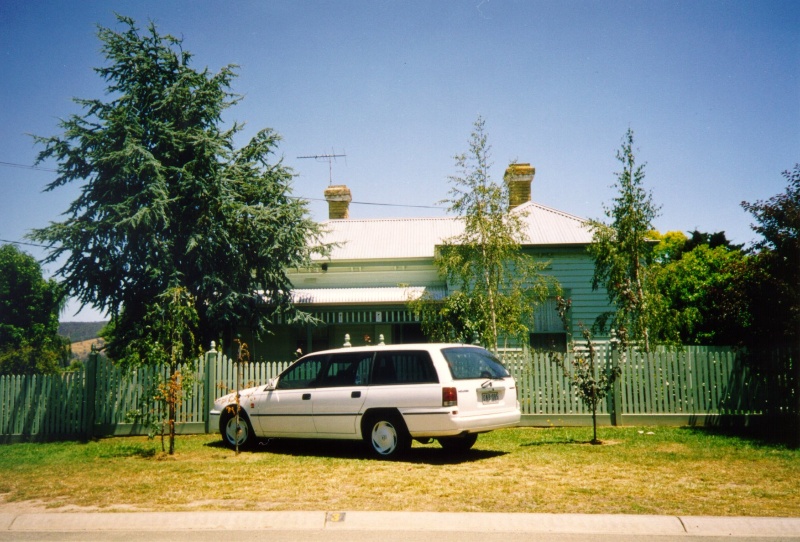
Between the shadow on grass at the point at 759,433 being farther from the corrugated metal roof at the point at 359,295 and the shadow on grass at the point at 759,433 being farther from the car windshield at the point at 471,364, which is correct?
the corrugated metal roof at the point at 359,295

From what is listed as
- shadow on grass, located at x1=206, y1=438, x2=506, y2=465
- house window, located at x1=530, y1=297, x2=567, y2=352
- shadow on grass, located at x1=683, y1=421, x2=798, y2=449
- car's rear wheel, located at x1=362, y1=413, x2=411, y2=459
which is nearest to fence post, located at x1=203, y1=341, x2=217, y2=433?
shadow on grass, located at x1=206, y1=438, x2=506, y2=465

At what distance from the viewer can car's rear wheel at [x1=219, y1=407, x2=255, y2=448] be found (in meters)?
10.4

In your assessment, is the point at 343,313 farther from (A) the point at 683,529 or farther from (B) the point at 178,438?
(A) the point at 683,529

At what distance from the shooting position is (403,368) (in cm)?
898

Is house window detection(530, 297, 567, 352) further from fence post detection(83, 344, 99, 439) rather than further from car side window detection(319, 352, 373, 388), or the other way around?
fence post detection(83, 344, 99, 439)

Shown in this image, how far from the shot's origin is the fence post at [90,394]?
1273 cm

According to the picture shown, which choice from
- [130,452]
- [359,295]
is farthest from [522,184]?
[130,452]

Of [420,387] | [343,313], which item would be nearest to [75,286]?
[343,313]

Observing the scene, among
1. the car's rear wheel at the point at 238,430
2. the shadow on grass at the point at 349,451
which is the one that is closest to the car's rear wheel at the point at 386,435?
the shadow on grass at the point at 349,451

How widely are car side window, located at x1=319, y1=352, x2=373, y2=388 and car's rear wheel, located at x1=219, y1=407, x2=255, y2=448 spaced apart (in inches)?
68.9

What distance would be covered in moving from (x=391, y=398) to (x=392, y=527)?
11.2 ft

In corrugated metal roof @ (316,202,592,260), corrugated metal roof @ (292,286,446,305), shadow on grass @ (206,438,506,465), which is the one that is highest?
corrugated metal roof @ (316,202,592,260)

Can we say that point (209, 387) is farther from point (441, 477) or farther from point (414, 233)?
point (414, 233)

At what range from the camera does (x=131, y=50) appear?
19797mm
